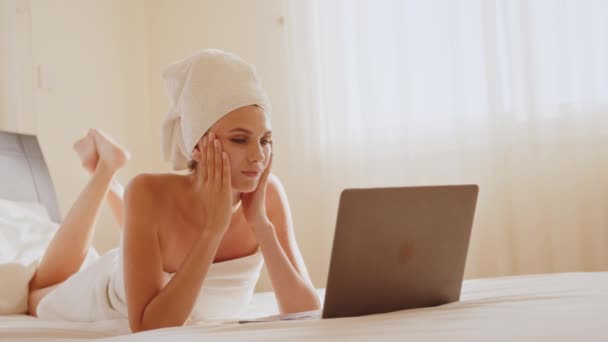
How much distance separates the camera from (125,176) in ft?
12.0

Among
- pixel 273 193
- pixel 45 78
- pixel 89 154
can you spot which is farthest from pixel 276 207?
pixel 45 78

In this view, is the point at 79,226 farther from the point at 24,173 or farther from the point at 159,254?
the point at 159,254

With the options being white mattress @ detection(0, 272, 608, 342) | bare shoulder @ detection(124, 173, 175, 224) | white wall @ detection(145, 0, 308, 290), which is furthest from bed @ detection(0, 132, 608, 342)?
white wall @ detection(145, 0, 308, 290)

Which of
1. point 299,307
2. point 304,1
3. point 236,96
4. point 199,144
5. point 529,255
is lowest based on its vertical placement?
point 529,255

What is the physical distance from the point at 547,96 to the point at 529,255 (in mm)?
702

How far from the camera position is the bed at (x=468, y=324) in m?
0.87

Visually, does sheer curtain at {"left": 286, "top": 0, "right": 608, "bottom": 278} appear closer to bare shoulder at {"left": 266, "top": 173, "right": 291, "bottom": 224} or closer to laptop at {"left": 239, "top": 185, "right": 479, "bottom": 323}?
bare shoulder at {"left": 266, "top": 173, "right": 291, "bottom": 224}

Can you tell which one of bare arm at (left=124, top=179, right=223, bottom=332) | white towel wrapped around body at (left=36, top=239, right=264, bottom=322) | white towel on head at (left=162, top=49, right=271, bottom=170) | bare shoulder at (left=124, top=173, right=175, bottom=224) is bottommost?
white towel wrapped around body at (left=36, top=239, right=264, bottom=322)

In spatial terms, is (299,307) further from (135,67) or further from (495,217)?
(135,67)

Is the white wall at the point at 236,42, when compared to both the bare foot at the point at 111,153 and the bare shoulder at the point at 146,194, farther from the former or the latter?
the bare shoulder at the point at 146,194

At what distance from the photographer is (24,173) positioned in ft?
8.48

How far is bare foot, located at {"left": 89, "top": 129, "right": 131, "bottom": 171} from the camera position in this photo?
2.16m

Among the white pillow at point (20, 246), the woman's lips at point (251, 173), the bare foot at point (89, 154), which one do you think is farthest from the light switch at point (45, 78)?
the woman's lips at point (251, 173)

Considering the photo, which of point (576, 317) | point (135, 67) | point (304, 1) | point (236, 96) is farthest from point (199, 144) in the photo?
point (135, 67)
